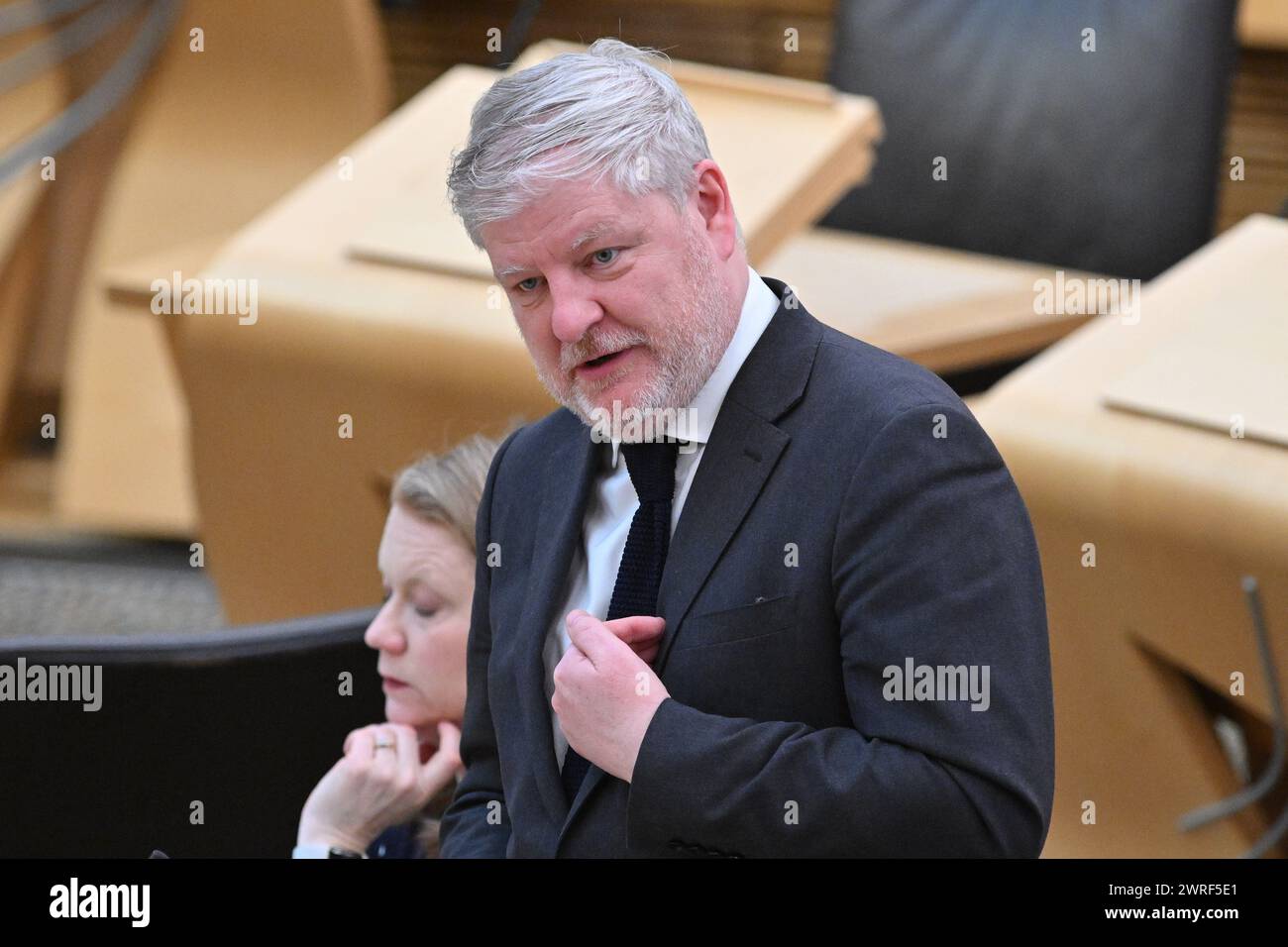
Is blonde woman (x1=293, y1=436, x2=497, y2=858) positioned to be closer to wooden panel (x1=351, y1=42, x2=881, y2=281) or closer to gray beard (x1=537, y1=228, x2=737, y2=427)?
gray beard (x1=537, y1=228, x2=737, y2=427)

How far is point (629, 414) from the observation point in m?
1.14

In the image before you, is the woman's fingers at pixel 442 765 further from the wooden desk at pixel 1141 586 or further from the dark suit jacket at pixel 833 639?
the wooden desk at pixel 1141 586

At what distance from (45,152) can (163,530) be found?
1040 mm

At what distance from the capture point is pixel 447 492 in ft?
5.30

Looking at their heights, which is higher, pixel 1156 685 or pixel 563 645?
pixel 563 645

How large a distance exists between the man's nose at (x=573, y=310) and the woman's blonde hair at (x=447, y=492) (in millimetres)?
507

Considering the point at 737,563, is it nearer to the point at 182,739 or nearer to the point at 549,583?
the point at 549,583

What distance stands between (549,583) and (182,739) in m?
0.68

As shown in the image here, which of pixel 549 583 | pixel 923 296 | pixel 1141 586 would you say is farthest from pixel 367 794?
pixel 923 296

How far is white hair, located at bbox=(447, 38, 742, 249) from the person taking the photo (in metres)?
1.06

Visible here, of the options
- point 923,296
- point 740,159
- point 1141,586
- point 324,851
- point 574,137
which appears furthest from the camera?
point 923,296

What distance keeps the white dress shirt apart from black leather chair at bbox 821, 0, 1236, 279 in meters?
2.21
